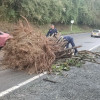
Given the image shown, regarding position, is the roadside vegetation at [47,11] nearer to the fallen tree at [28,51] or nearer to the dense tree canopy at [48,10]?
the dense tree canopy at [48,10]

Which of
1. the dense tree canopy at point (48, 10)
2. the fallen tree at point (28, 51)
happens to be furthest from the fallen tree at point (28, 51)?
the dense tree canopy at point (48, 10)

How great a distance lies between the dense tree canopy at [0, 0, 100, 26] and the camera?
2649cm

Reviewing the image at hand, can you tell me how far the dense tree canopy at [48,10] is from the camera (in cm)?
2649

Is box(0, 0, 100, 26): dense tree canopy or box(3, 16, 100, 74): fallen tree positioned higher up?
box(0, 0, 100, 26): dense tree canopy

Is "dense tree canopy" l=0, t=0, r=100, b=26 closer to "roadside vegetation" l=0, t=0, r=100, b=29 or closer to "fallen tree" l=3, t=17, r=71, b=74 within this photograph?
"roadside vegetation" l=0, t=0, r=100, b=29

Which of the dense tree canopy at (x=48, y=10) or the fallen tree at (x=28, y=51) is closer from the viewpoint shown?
the fallen tree at (x=28, y=51)

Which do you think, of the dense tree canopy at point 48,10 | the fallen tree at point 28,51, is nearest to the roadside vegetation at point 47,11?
the dense tree canopy at point 48,10

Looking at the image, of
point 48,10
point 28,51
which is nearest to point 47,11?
point 48,10

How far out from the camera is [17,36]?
8.60m

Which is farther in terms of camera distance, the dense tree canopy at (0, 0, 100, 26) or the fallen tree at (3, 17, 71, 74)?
the dense tree canopy at (0, 0, 100, 26)

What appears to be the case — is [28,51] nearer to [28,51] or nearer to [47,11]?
[28,51]

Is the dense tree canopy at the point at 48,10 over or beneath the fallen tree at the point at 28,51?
over

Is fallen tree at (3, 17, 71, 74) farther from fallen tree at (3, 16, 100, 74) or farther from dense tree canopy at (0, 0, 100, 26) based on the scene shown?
dense tree canopy at (0, 0, 100, 26)

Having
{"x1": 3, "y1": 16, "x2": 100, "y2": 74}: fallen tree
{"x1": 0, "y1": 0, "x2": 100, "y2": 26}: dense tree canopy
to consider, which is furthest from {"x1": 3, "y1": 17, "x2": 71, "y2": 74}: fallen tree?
{"x1": 0, "y1": 0, "x2": 100, "y2": 26}: dense tree canopy
